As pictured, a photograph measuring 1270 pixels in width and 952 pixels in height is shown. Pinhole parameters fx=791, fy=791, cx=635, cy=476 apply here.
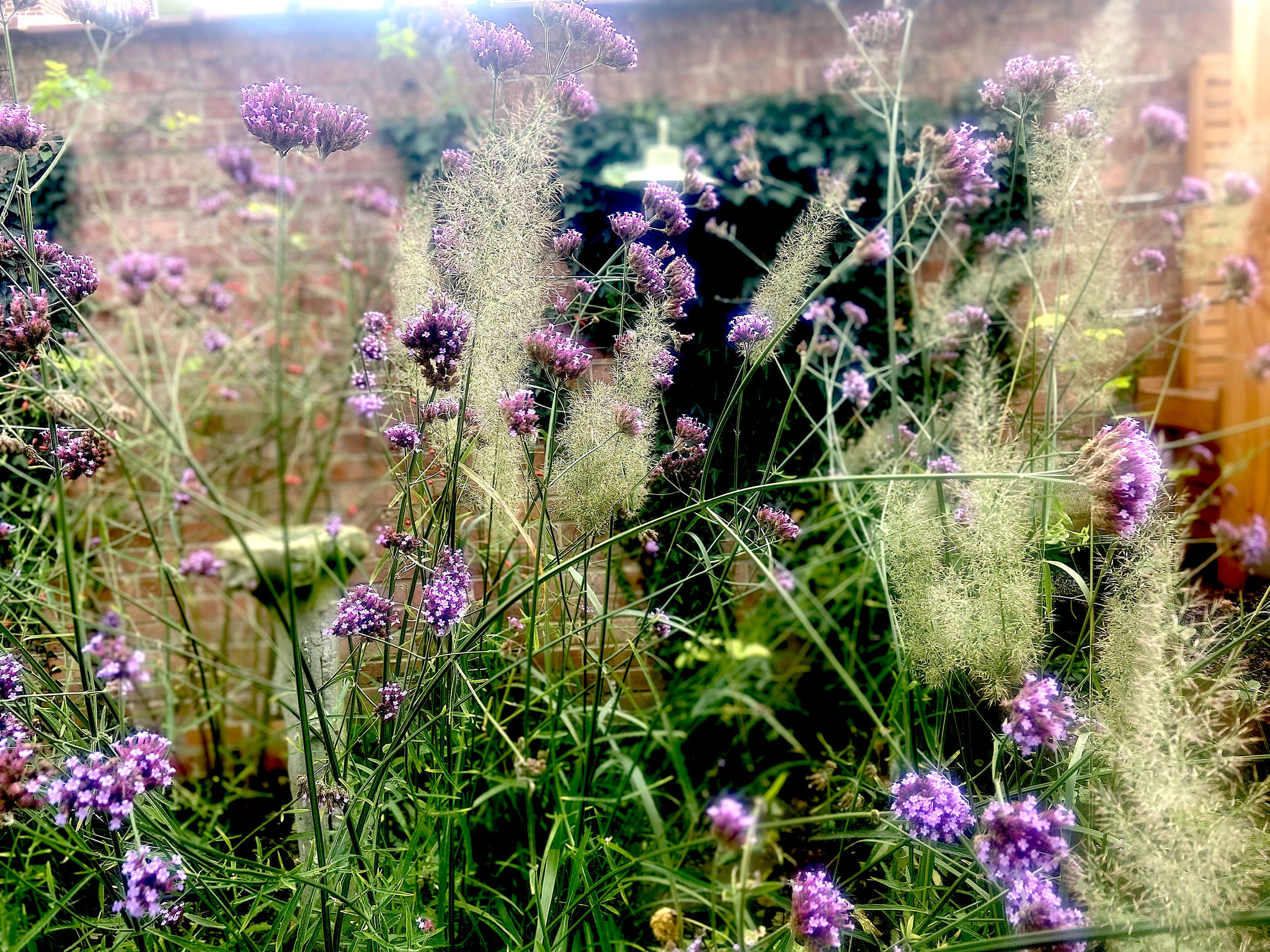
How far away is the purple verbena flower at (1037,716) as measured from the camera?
811 mm

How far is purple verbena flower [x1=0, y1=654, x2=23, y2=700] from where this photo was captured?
34.7 inches

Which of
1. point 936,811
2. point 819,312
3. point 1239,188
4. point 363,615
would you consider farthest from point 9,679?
point 1239,188

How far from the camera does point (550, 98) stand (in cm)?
98

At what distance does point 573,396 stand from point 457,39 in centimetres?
162

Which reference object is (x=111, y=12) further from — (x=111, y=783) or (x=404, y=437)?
(x=111, y=783)

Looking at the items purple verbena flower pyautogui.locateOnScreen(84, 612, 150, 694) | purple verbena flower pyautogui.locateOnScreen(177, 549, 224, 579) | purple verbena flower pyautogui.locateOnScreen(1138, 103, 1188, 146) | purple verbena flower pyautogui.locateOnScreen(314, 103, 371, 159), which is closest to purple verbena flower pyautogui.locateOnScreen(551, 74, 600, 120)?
purple verbena flower pyautogui.locateOnScreen(314, 103, 371, 159)

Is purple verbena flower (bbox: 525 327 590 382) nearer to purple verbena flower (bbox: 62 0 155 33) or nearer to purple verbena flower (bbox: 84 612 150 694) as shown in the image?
purple verbena flower (bbox: 84 612 150 694)

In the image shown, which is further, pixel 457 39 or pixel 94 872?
pixel 457 39

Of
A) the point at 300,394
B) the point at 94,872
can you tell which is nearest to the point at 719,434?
the point at 94,872

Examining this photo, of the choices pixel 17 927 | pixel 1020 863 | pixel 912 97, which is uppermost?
pixel 912 97

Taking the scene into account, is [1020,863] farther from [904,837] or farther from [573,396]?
[573,396]

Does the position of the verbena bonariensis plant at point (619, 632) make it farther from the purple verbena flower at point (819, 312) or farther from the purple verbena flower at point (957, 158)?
the purple verbena flower at point (819, 312)

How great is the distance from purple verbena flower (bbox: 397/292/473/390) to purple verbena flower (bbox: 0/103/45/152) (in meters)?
0.49

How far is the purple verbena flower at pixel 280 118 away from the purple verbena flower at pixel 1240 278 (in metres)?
1.93
